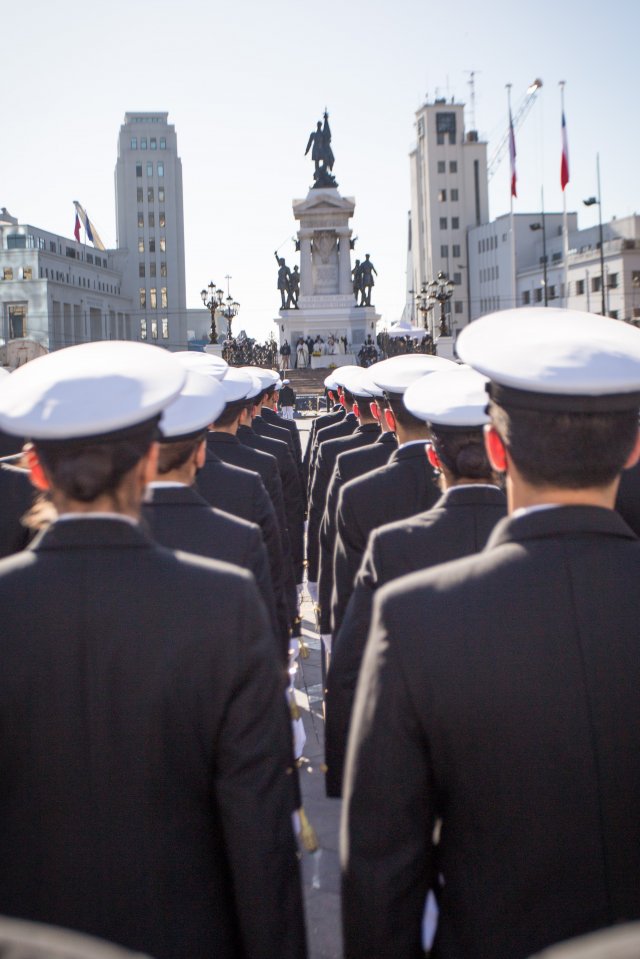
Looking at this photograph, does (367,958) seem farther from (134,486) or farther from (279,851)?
(134,486)

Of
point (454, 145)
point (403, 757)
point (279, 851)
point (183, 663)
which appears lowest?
point (279, 851)

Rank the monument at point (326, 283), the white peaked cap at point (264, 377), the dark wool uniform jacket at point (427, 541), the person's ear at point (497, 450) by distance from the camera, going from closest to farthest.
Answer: the person's ear at point (497, 450) → the dark wool uniform jacket at point (427, 541) → the white peaked cap at point (264, 377) → the monument at point (326, 283)

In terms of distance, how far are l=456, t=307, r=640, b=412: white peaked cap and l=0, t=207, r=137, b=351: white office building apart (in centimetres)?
9720

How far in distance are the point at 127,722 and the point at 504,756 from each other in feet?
2.49

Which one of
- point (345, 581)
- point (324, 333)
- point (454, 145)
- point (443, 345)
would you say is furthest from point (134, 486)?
point (454, 145)

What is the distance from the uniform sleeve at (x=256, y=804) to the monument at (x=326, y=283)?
55.8 m

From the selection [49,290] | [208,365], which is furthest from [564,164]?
[49,290]

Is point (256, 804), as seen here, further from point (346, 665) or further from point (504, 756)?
point (346, 665)

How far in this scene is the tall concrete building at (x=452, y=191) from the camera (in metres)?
106

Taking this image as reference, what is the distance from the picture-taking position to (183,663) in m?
2.16

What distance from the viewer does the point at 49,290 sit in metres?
104

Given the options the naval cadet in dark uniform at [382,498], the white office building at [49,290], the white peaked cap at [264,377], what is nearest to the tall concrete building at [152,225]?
the white office building at [49,290]

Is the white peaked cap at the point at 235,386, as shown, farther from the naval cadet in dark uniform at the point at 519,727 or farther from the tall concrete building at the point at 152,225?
the tall concrete building at the point at 152,225

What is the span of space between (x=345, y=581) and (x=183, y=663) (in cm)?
263
